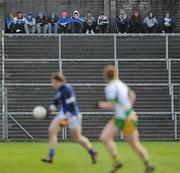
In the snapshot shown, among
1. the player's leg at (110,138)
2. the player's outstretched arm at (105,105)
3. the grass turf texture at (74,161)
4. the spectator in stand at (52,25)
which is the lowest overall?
the grass turf texture at (74,161)

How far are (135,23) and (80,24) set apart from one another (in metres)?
2.84

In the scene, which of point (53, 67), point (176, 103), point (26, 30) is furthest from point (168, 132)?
point (26, 30)

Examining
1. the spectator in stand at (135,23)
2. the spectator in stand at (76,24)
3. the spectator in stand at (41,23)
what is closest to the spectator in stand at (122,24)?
the spectator in stand at (135,23)

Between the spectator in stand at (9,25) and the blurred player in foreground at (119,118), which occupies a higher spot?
the spectator in stand at (9,25)

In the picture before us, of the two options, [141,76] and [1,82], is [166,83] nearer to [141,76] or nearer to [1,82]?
[141,76]

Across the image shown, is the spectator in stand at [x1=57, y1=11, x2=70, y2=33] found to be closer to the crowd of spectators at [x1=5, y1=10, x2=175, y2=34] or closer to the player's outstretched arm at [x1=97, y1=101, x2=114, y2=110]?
the crowd of spectators at [x1=5, y1=10, x2=175, y2=34]

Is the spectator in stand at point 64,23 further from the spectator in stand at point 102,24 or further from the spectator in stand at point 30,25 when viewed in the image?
the spectator in stand at point 102,24

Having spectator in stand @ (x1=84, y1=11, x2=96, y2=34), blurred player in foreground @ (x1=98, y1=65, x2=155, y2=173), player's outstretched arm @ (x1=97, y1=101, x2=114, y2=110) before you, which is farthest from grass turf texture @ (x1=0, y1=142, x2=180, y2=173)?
spectator in stand @ (x1=84, y1=11, x2=96, y2=34)

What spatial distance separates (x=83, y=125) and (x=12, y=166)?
1432 centimetres

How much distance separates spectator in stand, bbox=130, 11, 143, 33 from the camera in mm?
35219

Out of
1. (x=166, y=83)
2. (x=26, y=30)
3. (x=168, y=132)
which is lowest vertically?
(x=168, y=132)

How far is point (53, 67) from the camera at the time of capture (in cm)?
3303

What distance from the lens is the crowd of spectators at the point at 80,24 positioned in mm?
34688

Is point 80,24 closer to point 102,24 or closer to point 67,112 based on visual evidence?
point 102,24
